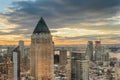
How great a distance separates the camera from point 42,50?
21609mm

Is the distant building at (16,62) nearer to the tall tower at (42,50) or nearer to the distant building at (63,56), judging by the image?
the distant building at (63,56)

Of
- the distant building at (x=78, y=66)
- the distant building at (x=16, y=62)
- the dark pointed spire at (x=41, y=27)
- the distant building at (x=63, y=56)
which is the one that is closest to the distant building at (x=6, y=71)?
the distant building at (x=16, y=62)

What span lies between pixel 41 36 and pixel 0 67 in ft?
24.1

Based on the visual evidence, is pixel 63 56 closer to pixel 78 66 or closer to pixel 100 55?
pixel 100 55

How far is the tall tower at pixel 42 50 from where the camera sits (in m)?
20.6

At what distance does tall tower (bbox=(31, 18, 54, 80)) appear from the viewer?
67.6 feet

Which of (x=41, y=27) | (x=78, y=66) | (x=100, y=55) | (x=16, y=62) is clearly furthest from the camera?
(x=100, y=55)

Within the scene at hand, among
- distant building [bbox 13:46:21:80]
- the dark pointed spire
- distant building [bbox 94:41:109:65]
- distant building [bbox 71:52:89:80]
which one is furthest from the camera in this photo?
distant building [bbox 94:41:109:65]

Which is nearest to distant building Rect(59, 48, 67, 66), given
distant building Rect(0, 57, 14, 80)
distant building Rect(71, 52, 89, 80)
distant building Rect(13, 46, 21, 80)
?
distant building Rect(13, 46, 21, 80)

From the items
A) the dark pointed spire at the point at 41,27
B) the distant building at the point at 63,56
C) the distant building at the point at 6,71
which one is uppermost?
the dark pointed spire at the point at 41,27

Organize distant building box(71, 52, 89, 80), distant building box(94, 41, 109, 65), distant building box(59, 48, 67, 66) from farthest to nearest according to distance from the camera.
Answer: distant building box(94, 41, 109, 65)
distant building box(59, 48, 67, 66)
distant building box(71, 52, 89, 80)

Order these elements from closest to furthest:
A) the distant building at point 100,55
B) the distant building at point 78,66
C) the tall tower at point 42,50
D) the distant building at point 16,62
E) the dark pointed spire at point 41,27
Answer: the distant building at point 78,66 < the distant building at point 16,62 < the tall tower at point 42,50 < the dark pointed spire at point 41,27 < the distant building at point 100,55

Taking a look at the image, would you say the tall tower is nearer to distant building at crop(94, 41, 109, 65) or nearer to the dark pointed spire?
the dark pointed spire

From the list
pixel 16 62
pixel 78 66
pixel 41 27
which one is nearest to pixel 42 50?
pixel 41 27
